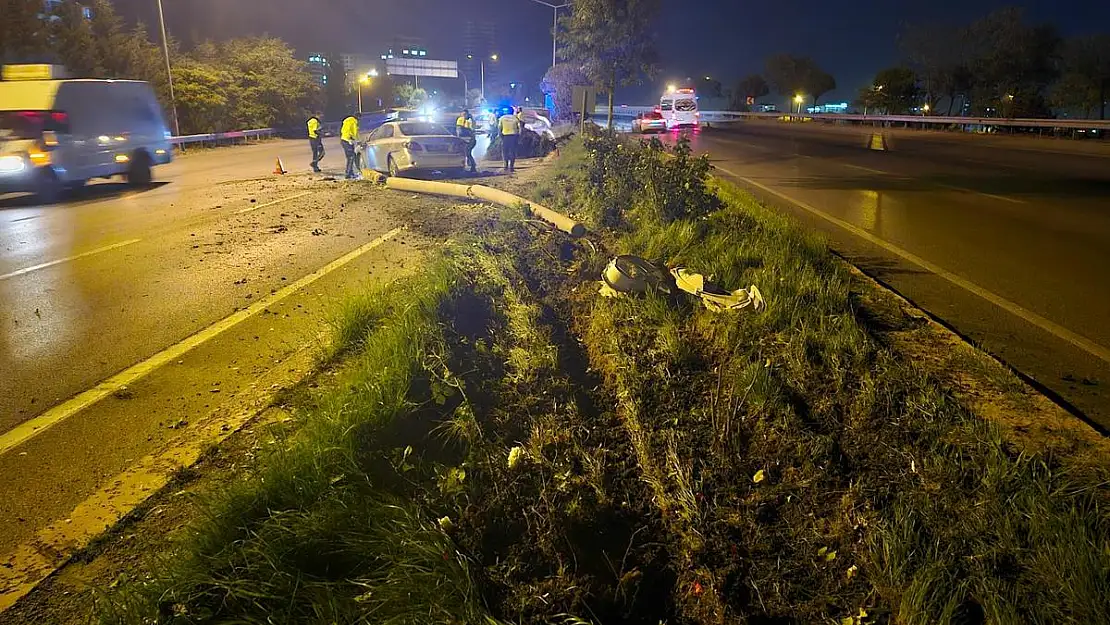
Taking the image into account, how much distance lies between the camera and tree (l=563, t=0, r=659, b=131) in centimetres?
2195

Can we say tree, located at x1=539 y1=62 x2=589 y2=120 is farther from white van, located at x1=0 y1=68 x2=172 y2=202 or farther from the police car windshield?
white van, located at x1=0 y1=68 x2=172 y2=202

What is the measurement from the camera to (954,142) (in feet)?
96.2

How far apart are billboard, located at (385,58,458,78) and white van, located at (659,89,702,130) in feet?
124

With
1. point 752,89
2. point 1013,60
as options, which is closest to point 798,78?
point 752,89

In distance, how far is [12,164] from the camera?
491 inches

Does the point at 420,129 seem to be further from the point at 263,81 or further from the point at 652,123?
the point at 263,81

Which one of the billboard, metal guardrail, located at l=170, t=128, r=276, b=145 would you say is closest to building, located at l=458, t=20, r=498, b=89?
the billboard

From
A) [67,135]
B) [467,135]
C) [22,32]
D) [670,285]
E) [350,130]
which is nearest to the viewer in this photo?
[670,285]

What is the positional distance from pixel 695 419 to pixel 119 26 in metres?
36.7

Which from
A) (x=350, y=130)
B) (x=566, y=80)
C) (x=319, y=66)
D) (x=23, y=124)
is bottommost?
(x=350, y=130)

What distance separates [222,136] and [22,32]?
7.70 meters

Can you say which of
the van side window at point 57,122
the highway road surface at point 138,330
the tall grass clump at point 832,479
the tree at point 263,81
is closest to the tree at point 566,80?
the van side window at point 57,122

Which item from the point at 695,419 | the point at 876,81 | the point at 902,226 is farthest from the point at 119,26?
the point at 876,81

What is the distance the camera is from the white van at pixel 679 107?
45.2 meters
